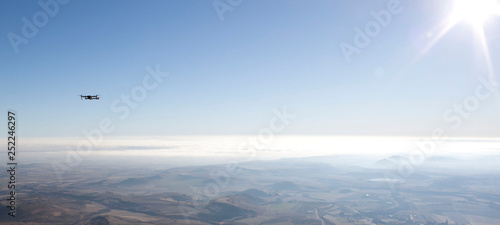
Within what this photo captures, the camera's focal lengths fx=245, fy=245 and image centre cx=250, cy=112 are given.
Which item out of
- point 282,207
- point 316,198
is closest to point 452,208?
point 316,198

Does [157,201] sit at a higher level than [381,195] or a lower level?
higher

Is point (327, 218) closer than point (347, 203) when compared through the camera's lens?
Yes

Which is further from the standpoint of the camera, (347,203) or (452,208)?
(347,203)

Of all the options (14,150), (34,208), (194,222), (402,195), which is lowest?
(402,195)

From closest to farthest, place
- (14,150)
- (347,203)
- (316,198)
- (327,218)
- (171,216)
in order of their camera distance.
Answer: (14,150) → (171,216) → (327,218) → (347,203) → (316,198)

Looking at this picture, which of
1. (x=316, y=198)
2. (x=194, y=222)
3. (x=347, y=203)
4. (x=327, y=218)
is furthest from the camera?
(x=316, y=198)

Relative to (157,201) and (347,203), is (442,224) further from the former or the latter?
(157,201)

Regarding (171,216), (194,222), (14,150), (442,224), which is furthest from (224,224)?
(442,224)

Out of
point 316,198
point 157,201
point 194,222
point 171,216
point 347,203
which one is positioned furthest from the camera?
point 316,198

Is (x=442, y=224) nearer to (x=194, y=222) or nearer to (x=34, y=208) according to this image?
(x=194, y=222)
